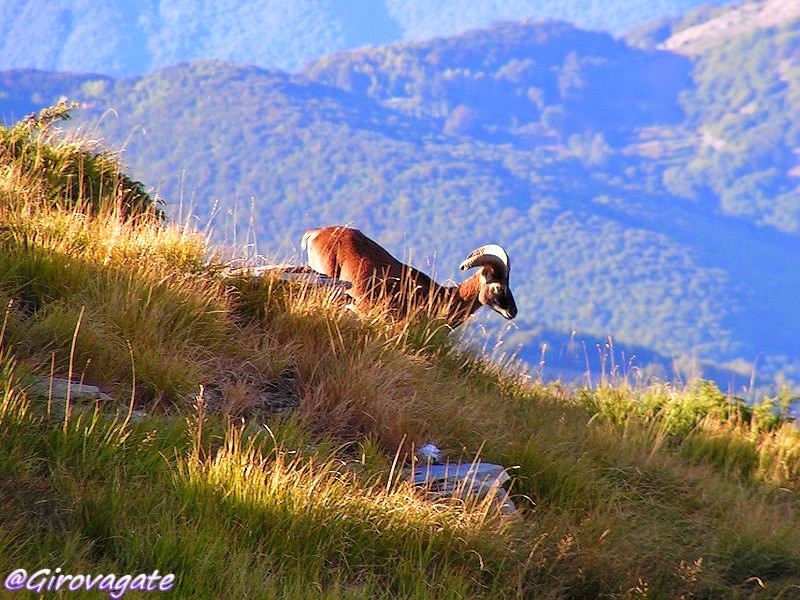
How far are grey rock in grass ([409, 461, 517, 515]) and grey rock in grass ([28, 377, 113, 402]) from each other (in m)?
1.71

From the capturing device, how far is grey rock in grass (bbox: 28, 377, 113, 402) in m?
5.43

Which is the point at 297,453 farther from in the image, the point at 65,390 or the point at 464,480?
the point at 65,390

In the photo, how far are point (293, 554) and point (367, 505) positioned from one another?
0.49m

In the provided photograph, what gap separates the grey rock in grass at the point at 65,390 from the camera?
5426 millimetres

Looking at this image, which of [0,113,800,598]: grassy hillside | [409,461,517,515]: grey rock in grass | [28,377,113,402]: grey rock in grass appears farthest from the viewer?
[409,461,517,515]: grey rock in grass

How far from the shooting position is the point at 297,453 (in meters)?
5.72

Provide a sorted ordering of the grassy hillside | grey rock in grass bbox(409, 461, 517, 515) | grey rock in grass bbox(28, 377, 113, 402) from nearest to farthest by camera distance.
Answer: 1. the grassy hillside
2. grey rock in grass bbox(28, 377, 113, 402)
3. grey rock in grass bbox(409, 461, 517, 515)

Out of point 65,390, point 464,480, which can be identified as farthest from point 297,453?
point 65,390

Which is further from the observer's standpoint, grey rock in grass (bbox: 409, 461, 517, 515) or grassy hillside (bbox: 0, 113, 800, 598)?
grey rock in grass (bbox: 409, 461, 517, 515)

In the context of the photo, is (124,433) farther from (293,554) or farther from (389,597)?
(389,597)

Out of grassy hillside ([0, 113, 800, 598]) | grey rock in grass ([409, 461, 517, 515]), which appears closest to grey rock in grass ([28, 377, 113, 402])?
grassy hillside ([0, 113, 800, 598])

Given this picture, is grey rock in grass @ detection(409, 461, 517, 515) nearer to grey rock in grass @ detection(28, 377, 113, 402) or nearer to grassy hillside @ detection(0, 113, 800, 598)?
grassy hillside @ detection(0, 113, 800, 598)

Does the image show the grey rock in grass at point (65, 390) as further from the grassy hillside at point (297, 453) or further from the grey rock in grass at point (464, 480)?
the grey rock in grass at point (464, 480)

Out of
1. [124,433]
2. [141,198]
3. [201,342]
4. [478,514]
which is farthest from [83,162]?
[478,514]
